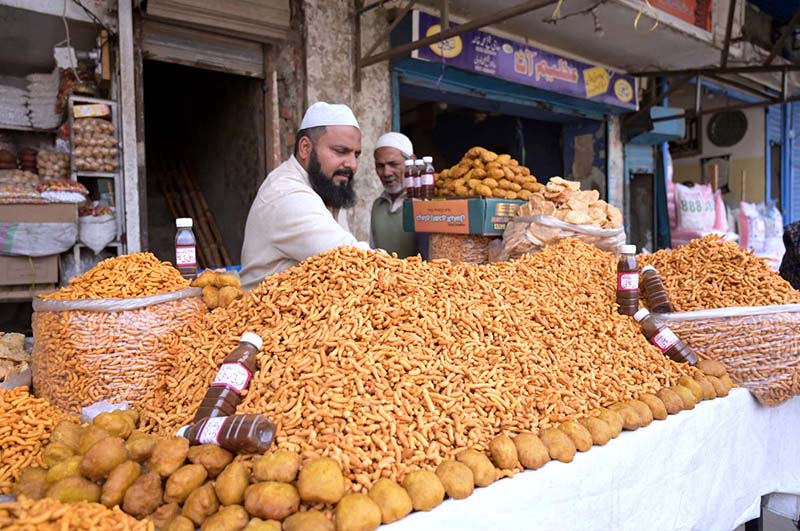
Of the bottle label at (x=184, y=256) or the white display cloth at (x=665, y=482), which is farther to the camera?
the bottle label at (x=184, y=256)

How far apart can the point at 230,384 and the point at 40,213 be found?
9.96 ft

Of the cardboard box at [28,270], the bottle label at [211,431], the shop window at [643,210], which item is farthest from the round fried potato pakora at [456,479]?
the shop window at [643,210]

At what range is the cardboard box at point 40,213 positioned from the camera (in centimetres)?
349

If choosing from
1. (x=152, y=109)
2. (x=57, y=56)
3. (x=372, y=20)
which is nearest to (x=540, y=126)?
(x=372, y=20)

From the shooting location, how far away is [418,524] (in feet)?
3.65

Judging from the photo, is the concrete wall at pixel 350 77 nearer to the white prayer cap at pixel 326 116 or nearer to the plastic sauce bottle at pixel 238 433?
the white prayer cap at pixel 326 116

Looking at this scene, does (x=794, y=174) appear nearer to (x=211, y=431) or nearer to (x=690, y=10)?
(x=690, y=10)

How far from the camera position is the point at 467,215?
2.91 metres

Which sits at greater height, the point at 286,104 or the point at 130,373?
the point at 286,104

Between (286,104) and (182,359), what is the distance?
11.0ft

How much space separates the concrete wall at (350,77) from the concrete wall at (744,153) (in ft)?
23.6

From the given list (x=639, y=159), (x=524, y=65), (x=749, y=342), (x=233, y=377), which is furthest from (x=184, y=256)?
(x=639, y=159)

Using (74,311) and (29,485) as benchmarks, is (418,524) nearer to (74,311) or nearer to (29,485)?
(29,485)

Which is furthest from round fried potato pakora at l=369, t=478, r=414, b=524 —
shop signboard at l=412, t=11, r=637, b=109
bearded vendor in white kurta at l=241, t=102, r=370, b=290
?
shop signboard at l=412, t=11, r=637, b=109
